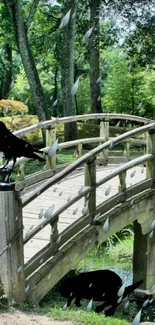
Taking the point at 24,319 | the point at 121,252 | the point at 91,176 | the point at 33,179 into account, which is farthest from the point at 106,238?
the point at 121,252

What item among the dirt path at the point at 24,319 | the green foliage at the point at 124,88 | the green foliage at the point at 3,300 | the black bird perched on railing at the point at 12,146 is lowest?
the dirt path at the point at 24,319

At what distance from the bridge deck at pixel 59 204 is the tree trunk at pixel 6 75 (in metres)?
20.5

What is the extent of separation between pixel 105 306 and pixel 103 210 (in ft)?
4.12

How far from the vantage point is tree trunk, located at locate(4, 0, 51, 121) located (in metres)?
16.7

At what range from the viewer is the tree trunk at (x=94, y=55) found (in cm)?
2234

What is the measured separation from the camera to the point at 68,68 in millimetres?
17688

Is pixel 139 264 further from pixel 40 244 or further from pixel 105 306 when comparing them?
pixel 40 244

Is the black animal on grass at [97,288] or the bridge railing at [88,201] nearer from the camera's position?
the bridge railing at [88,201]

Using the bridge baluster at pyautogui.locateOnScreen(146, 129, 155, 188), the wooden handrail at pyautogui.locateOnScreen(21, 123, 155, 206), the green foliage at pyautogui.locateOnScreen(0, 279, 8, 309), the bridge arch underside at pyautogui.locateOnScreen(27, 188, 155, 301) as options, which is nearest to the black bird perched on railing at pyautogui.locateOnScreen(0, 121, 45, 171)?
the wooden handrail at pyautogui.locateOnScreen(21, 123, 155, 206)

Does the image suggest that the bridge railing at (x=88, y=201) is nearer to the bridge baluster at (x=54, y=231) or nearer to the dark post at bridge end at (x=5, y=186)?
the bridge baluster at (x=54, y=231)

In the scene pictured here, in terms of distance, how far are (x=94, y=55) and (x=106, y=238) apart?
57.7 feet

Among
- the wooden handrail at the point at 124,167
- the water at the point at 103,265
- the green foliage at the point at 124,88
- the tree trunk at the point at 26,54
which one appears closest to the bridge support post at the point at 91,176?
the wooden handrail at the point at 124,167

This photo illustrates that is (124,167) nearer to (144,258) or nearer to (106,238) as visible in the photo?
(106,238)

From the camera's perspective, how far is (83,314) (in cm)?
493
